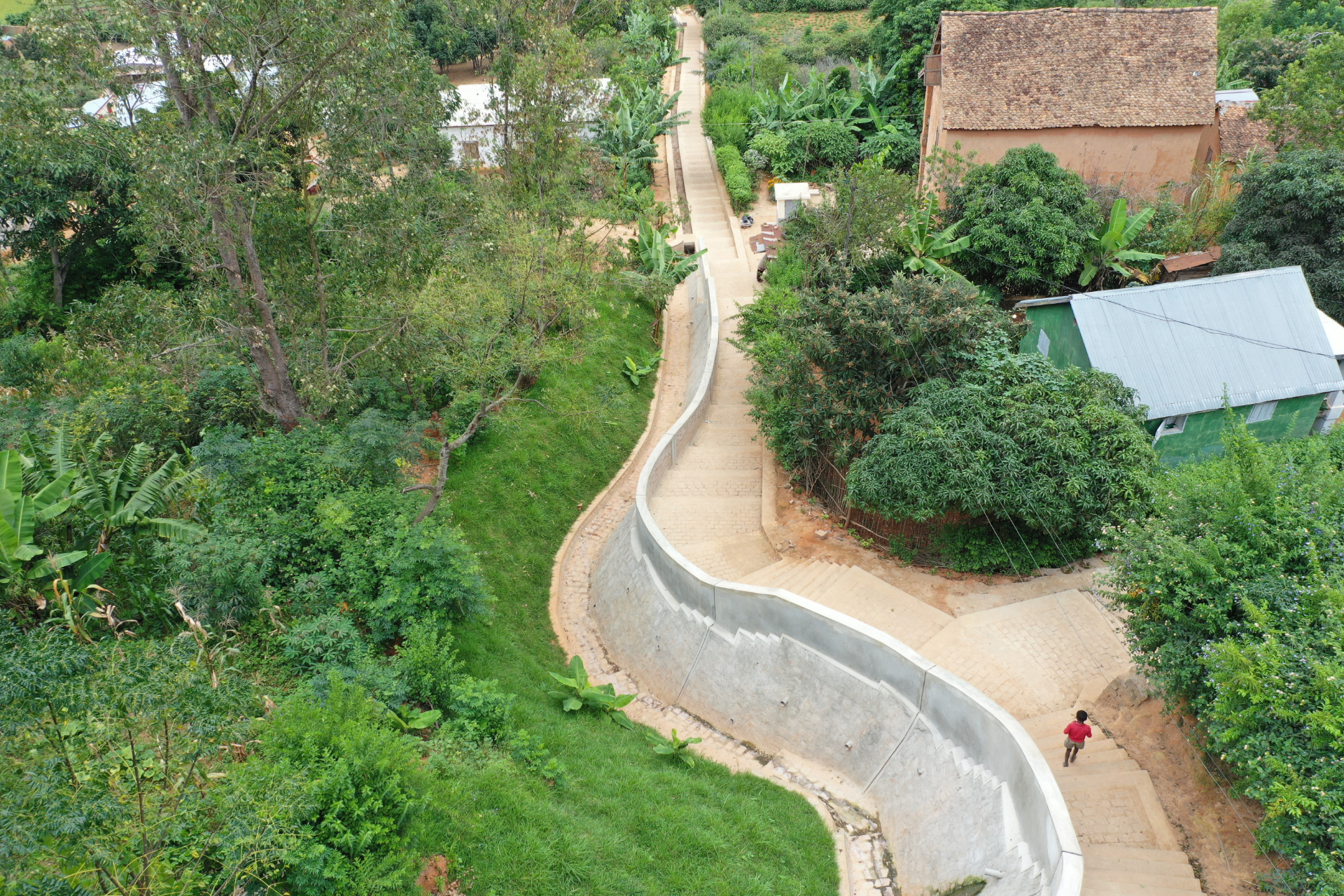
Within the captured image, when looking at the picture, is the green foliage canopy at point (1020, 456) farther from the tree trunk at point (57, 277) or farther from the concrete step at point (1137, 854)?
the tree trunk at point (57, 277)

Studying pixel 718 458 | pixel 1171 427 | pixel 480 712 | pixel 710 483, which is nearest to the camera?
pixel 480 712

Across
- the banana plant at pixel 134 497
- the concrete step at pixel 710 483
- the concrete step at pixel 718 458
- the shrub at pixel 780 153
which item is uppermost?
the shrub at pixel 780 153

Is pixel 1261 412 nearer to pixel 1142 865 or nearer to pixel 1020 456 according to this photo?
pixel 1020 456

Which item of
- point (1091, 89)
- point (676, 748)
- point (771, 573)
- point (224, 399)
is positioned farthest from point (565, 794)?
point (1091, 89)

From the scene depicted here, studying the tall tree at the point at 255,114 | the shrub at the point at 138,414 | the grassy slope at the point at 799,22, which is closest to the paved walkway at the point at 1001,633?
the tall tree at the point at 255,114

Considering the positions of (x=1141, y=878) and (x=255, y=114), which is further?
(x=255, y=114)
